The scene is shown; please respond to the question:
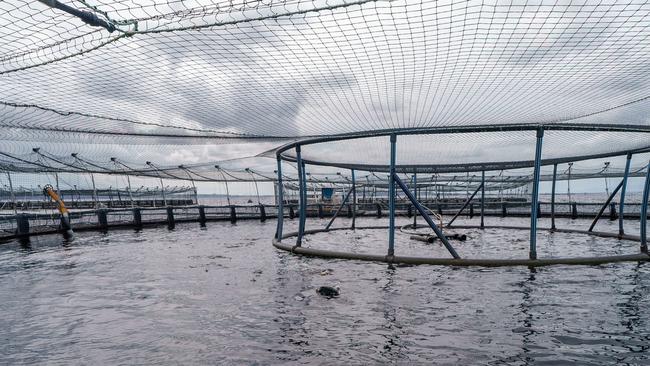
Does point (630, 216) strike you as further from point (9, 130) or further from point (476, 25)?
point (9, 130)

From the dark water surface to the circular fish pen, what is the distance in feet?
1.92

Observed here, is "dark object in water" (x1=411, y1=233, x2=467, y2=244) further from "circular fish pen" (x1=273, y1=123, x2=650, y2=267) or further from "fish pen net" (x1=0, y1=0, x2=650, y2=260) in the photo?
"fish pen net" (x1=0, y1=0, x2=650, y2=260)

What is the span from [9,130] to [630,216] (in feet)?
116

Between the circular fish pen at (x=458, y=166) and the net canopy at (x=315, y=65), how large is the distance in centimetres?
98

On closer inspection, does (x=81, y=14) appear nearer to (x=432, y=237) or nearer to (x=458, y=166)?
(x=432, y=237)

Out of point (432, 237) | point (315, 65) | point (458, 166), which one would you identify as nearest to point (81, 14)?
point (315, 65)

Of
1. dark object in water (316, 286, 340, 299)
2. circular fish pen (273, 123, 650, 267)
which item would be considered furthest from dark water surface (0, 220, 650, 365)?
circular fish pen (273, 123, 650, 267)

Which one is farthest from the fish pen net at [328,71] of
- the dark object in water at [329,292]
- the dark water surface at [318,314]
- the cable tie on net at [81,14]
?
the dark object in water at [329,292]

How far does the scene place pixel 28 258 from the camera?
12.0m

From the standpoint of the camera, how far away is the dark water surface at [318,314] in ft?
14.4

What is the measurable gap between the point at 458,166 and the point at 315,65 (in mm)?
8589

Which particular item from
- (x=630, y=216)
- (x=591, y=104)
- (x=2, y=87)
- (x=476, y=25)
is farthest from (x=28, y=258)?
(x=630, y=216)

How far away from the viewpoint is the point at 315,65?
36.2 feet

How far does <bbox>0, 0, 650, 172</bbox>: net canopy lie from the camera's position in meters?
7.96
